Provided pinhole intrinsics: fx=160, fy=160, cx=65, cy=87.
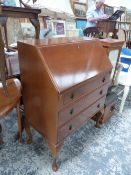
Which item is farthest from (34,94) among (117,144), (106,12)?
(106,12)

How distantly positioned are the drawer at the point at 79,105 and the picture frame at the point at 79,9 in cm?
211

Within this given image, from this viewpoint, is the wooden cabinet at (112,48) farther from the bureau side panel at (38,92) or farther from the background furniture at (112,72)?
the bureau side panel at (38,92)

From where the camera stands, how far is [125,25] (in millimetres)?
4613

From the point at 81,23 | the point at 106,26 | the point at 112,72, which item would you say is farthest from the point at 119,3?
the point at 112,72

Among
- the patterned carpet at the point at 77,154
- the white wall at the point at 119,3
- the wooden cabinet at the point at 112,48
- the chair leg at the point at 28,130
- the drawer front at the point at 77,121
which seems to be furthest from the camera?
the white wall at the point at 119,3

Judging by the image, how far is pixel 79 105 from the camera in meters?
1.24

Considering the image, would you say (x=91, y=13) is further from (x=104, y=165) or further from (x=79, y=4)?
(x=104, y=165)

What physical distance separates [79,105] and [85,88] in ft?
0.47

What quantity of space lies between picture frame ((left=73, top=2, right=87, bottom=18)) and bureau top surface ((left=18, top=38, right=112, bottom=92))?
6.38 feet

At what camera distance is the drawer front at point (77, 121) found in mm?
1184

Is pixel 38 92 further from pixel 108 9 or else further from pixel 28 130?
pixel 108 9

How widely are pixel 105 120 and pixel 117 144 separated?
1.15 feet

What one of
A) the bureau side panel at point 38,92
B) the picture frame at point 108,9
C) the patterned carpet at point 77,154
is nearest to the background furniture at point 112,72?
the patterned carpet at point 77,154

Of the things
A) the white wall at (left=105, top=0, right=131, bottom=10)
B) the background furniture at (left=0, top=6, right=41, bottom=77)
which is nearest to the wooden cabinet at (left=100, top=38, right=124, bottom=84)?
the background furniture at (left=0, top=6, right=41, bottom=77)
